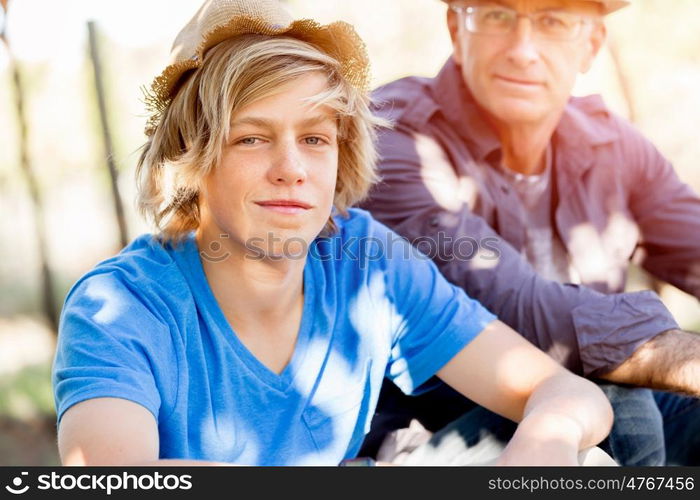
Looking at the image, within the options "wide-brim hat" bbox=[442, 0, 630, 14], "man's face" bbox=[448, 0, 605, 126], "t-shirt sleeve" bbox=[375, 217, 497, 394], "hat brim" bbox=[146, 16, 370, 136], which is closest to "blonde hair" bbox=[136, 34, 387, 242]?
"hat brim" bbox=[146, 16, 370, 136]

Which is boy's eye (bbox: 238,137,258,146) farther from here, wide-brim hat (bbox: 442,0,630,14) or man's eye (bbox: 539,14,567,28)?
wide-brim hat (bbox: 442,0,630,14)

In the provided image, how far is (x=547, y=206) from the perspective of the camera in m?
3.35

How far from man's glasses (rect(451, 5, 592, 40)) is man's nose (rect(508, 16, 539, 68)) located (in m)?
0.02

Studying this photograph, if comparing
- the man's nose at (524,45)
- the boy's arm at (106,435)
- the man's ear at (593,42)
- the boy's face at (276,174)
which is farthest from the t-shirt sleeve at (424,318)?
the man's ear at (593,42)

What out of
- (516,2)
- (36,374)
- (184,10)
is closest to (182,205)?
(516,2)

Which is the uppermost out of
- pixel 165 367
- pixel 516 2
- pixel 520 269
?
pixel 516 2

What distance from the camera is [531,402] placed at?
2.26 meters

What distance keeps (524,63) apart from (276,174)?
1.42m

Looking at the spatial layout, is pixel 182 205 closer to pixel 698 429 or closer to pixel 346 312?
pixel 346 312

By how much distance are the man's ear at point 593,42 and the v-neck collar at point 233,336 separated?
1.79m

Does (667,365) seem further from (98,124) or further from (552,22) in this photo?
(98,124)

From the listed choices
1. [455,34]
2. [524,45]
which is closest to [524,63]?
[524,45]

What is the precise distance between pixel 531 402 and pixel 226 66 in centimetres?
123
